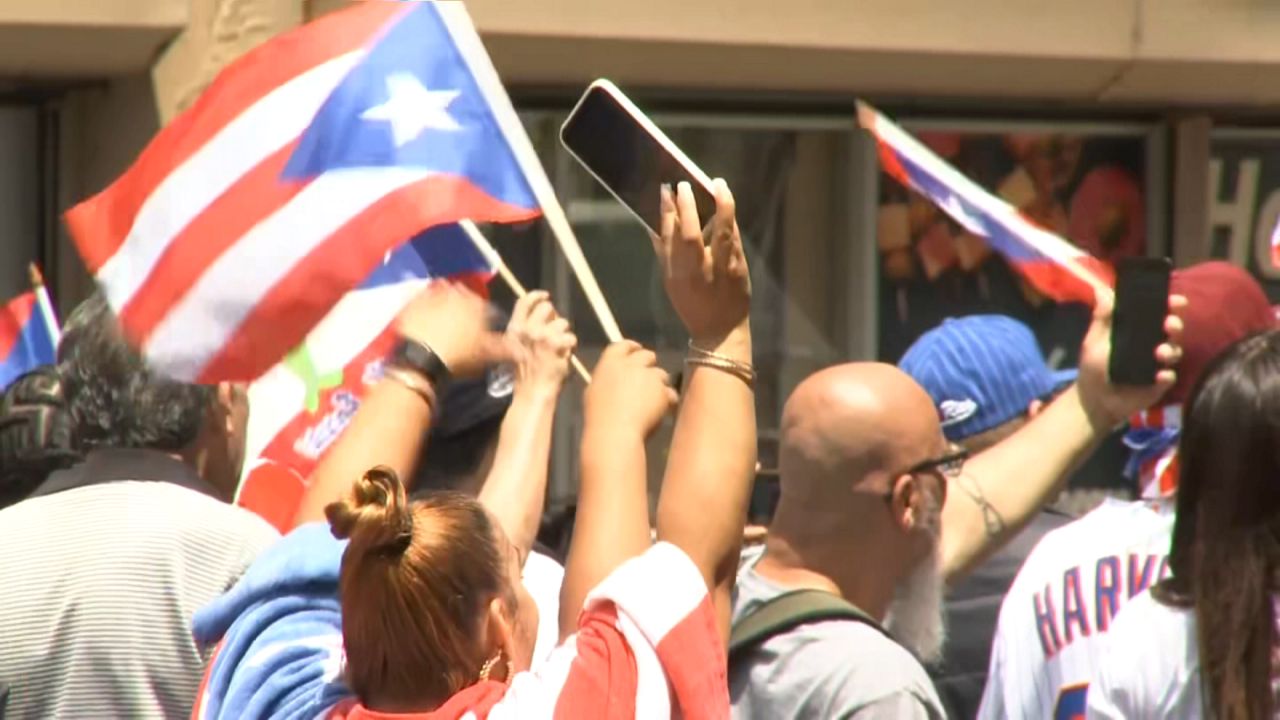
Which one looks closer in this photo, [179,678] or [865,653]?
[865,653]

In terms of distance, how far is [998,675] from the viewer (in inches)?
154

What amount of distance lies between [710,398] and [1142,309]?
1.11 m

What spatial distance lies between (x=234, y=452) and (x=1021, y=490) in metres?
1.58

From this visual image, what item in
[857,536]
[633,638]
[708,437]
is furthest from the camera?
[857,536]

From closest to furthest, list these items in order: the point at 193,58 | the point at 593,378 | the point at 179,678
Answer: the point at 593,378
the point at 179,678
the point at 193,58

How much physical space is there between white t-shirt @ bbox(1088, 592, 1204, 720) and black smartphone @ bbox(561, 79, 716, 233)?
36.1 inches

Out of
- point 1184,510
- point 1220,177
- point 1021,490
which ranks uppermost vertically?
point 1184,510

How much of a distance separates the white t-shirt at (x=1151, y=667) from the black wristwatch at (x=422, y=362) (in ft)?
3.80

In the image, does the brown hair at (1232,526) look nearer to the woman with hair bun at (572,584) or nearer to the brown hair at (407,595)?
the woman with hair bun at (572,584)

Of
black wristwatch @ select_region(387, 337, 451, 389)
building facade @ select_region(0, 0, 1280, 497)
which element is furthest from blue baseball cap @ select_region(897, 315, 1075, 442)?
building facade @ select_region(0, 0, 1280, 497)

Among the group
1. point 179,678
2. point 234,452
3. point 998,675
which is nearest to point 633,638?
point 998,675

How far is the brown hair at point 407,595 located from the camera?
2809mm

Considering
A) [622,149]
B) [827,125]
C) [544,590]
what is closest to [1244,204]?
[827,125]

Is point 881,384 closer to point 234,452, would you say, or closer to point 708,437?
point 708,437
